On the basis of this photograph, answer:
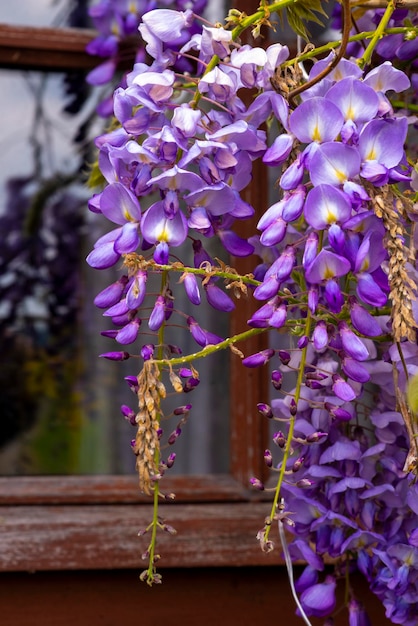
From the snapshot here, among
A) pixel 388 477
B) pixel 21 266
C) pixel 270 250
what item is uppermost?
pixel 270 250

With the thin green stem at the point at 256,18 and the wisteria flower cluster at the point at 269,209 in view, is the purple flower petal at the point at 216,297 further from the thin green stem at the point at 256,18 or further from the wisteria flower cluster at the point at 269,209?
the thin green stem at the point at 256,18

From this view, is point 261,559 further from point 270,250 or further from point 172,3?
point 172,3

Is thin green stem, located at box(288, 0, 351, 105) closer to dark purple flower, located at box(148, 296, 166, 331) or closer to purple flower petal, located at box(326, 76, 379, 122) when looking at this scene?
purple flower petal, located at box(326, 76, 379, 122)

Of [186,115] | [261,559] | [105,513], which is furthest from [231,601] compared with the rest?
[186,115]

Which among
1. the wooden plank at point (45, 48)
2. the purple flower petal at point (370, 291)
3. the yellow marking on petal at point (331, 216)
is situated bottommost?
the wooden plank at point (45, 48)

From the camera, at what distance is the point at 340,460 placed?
869 mm

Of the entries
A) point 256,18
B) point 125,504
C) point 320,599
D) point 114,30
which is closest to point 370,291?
point 256,18

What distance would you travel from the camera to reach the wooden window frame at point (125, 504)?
4.11ft

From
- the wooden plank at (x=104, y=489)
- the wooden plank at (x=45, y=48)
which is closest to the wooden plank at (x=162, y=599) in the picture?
the wooden plank at (x=104, y=489)

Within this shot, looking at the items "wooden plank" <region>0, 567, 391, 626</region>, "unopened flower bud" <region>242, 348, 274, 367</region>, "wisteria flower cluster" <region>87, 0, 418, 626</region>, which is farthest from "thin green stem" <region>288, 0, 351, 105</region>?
"wooden plank" <region>0, 567, 391, 626</region>

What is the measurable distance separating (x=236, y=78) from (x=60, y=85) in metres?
0.96

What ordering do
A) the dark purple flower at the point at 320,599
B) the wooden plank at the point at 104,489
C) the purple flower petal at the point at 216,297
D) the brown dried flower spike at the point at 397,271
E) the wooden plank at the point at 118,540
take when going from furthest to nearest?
1. the wooden plank at the point at 104,489
2. the wooden plank at the point at 118,540
3. the dark purple flower at the point at 320,599
4. the purple flower petal at the point at 216,297
5. the brown dried flower spike at the point at 397,271

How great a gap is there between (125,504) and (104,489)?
6cm

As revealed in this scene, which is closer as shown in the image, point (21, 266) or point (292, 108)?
point (292, 108)
